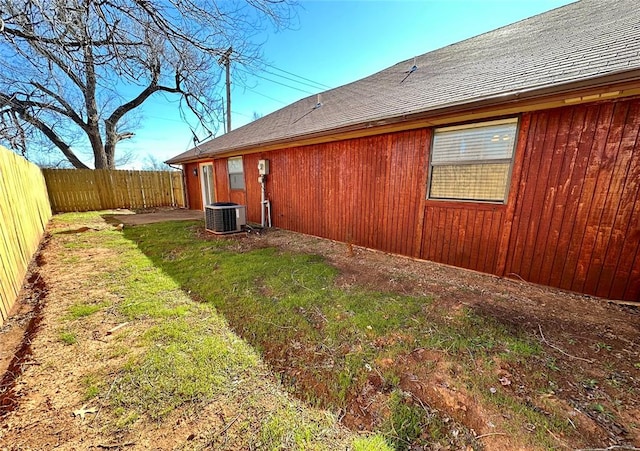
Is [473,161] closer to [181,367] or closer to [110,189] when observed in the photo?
[181,367]

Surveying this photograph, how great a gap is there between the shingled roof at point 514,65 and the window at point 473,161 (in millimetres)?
506

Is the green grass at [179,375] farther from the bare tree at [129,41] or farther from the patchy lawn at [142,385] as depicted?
the bare tree at [129,41]

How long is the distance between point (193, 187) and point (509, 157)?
11946 millimetres

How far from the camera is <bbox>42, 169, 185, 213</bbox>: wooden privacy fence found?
10445mm

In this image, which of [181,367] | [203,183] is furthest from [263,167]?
[181,367]

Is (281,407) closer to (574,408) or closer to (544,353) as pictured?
(574,408)

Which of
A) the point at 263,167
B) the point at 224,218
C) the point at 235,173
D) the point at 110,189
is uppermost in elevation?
the point at 263,167

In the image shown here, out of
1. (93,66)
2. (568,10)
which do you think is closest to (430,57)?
(568,10)

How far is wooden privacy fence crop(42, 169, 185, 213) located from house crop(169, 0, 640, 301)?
32.7 ft

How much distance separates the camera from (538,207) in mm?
3164

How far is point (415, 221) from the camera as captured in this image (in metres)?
4.32

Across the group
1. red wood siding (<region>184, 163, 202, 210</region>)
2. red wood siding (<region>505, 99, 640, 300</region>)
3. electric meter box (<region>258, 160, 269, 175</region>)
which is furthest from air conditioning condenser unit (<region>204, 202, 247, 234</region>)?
red wood siding (<region>505, 99, 640, 300</region>)

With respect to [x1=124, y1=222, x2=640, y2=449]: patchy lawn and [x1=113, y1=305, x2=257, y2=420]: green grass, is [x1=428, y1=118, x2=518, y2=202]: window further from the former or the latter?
[x1=113, y1=305, x2=257, y2=420]: green grass

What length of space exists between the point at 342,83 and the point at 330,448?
401 inches
